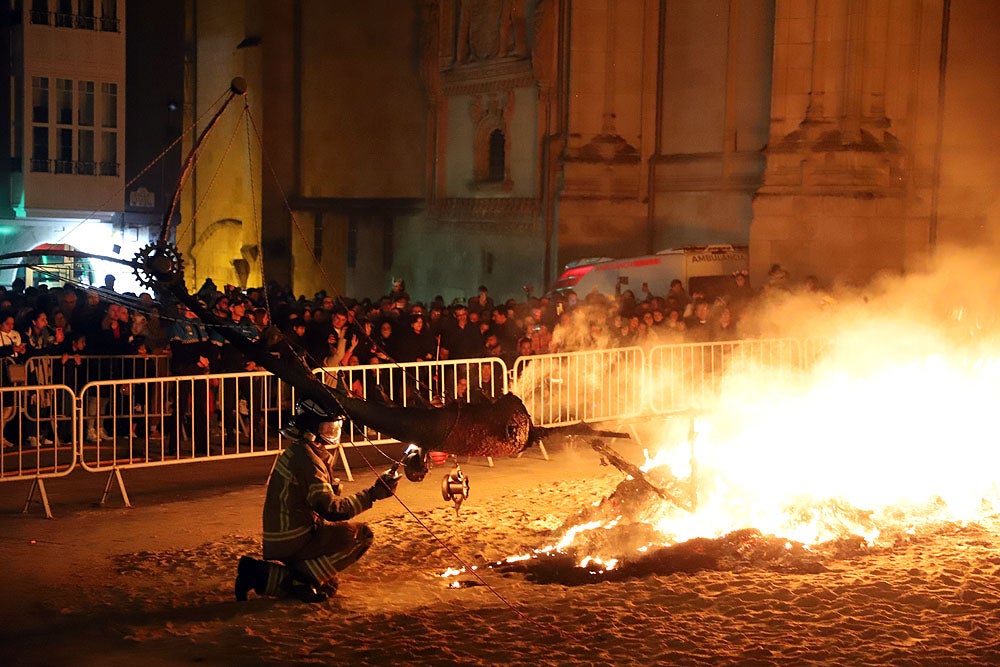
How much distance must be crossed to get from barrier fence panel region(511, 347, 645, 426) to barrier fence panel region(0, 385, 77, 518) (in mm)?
4630

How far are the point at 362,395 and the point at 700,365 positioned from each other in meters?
4.49

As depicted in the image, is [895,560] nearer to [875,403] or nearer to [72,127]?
[875,403]

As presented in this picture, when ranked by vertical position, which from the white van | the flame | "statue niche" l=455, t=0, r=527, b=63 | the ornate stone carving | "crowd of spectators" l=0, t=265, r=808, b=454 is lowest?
the flame

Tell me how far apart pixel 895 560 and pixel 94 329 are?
970 centimetres

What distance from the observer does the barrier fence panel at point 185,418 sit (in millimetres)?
11469

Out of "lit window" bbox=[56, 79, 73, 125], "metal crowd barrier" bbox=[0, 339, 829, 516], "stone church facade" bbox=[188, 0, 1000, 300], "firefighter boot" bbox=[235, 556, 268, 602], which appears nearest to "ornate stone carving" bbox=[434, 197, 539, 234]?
"stone church facade" bbox=[188, 0, 1000, 300]

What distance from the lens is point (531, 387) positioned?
13.6m

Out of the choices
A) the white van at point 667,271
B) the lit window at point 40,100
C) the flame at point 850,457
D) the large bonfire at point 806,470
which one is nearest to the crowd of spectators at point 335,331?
the large bonfire at point 806,470

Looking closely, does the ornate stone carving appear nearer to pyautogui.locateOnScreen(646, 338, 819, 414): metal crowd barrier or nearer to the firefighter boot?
pyautogui.locateOnScreen(646, 338, 819, 414): metal crowd barrier

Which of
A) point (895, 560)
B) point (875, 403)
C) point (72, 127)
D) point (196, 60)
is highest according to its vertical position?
point (196, 60)

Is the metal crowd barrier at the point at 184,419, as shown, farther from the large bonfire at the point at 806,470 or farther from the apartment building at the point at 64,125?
the apartment building at the point at 64,125

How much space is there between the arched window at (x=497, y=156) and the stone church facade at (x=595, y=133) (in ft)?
0.22

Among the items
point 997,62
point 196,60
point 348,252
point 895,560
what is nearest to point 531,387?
point 895,560

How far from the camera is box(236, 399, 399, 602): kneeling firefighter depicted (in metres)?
8.12
